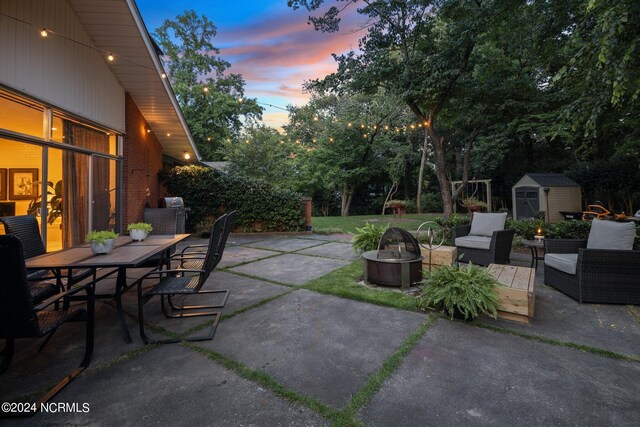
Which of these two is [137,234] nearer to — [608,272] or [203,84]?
[608,272]

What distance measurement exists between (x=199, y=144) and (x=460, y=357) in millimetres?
22231

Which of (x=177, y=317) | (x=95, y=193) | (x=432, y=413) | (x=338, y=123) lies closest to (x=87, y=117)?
(x=95, y=193)

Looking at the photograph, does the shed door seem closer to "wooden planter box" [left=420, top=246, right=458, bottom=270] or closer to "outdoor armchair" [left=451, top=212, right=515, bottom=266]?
"outdoor armchair" [left=451, top=212, right=515, bottom=266]

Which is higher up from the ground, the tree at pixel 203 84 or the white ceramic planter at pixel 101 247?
the tree at pixel 203 84

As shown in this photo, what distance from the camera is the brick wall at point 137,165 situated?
7.20 metres

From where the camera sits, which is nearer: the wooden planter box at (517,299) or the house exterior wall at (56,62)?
the wooden planter box at (517,299)

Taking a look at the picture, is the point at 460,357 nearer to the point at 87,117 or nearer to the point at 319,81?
the point at 87,117

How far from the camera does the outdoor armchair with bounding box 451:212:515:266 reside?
4.49 m

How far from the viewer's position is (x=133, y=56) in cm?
619

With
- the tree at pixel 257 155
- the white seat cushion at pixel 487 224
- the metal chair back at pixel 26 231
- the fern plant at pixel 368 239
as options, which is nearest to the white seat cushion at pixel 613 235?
the white seat cushion at pixel 487 224

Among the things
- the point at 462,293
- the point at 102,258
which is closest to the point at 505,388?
the point at 462,293

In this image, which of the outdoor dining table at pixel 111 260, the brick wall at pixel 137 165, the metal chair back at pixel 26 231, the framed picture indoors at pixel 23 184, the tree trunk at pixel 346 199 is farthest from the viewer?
the tree trunk at pixel 346 199

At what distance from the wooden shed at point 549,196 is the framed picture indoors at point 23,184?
1371 cm

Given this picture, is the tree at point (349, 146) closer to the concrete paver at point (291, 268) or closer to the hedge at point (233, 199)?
the hedge at point (233, 199)
